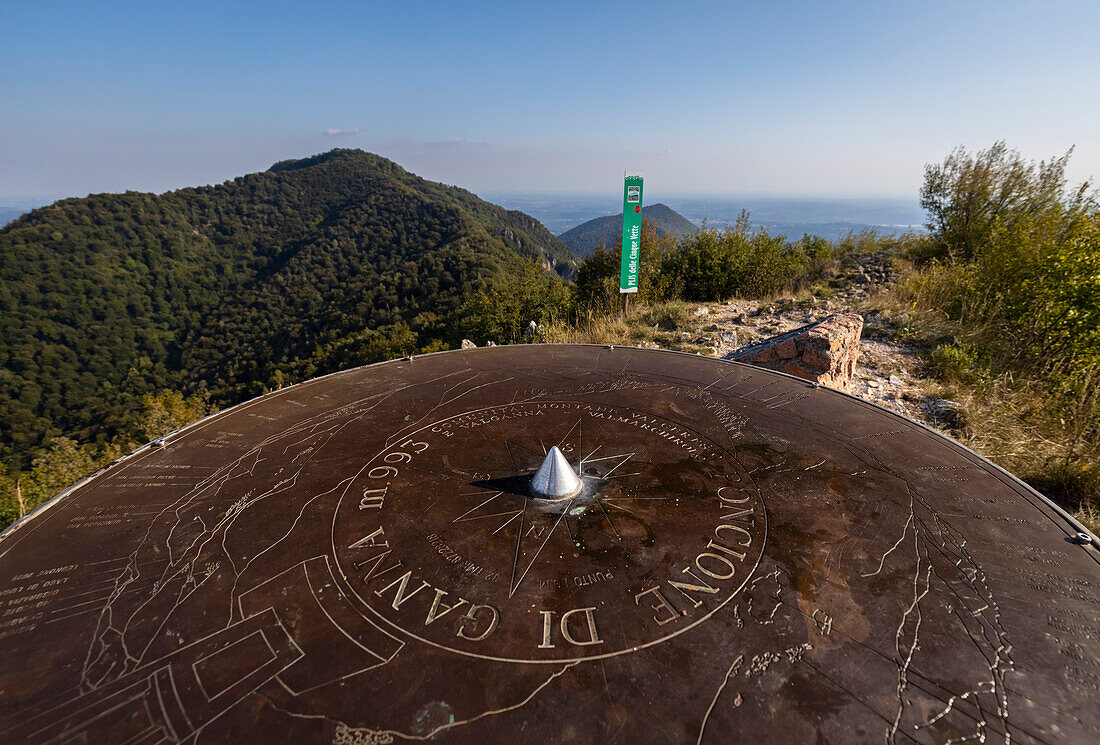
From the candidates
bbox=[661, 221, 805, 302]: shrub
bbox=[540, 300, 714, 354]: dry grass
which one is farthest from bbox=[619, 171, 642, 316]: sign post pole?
bbox=[661, 221, 805, 302]: shrub

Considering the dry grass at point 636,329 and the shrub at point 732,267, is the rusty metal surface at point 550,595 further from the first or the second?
the shrub at point 732,267

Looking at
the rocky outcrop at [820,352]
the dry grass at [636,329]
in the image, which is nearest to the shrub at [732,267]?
the dry grass at [636,329]

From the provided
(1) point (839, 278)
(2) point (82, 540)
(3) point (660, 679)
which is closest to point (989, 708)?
(3) point (660, 679)

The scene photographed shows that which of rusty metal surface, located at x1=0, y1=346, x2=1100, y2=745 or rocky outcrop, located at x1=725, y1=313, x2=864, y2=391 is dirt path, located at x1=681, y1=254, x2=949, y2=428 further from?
rusty metal surface, located at x1=0, y1=346, x2=1100, y2=745

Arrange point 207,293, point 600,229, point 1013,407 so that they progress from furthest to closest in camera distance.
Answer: point 600,229, point 207,293, point 1013,407

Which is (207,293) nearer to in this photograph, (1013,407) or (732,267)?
(732,267)

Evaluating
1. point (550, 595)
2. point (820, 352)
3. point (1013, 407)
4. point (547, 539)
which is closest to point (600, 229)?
point (820, 352)

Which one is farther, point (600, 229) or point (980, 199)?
point (600, 229)
